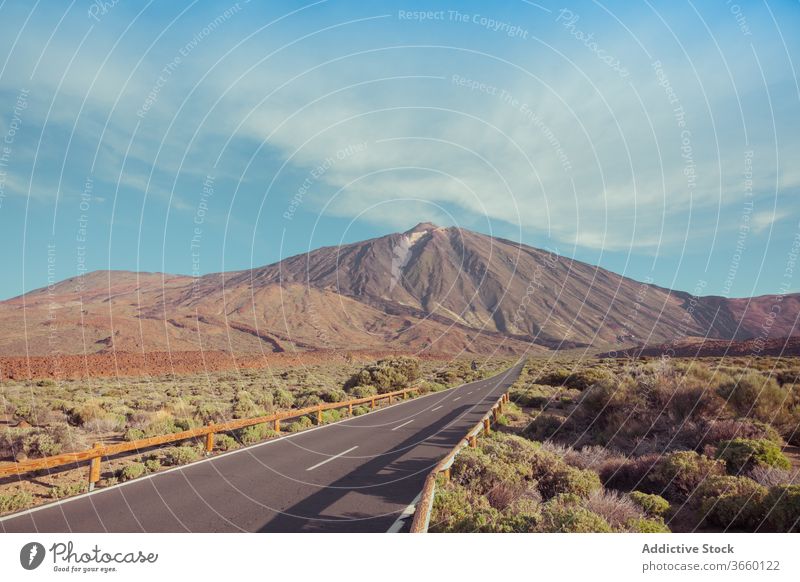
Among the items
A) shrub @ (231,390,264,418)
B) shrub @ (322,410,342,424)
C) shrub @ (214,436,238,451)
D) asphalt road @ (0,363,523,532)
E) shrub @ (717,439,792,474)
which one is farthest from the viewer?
shrub @ (322,410,342,424)

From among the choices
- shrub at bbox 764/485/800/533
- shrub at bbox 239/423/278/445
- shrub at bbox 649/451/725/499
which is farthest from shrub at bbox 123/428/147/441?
shrub at bbox 764/485/800/533

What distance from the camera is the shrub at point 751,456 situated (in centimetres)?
852

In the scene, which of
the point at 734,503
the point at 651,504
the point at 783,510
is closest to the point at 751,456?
the point at 734,503

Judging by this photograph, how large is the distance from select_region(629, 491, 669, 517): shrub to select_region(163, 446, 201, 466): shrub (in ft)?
35.9

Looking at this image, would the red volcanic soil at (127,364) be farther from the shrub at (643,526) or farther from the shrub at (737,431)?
the shrub at (737,431)

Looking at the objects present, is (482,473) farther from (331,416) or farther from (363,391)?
(363,391)

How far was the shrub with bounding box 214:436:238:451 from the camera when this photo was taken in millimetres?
13542

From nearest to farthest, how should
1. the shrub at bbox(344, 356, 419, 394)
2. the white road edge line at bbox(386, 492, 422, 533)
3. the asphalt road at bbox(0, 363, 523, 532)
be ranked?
A: the white road edge line at bbox(386, 492, 422, 533) → the asphalt road at bbox(0, 363, 523, 532) → the shrub at bbox(344, 356, 419, 394)

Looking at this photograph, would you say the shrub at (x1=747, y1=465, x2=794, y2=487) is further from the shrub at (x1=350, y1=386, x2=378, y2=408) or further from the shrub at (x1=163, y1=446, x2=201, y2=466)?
the shrub at (x1=350, y1=386, x2=378, y2=408)

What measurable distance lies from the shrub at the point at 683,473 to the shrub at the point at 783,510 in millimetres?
1497

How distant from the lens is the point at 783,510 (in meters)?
6.04

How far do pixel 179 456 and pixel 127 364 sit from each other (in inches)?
2091
